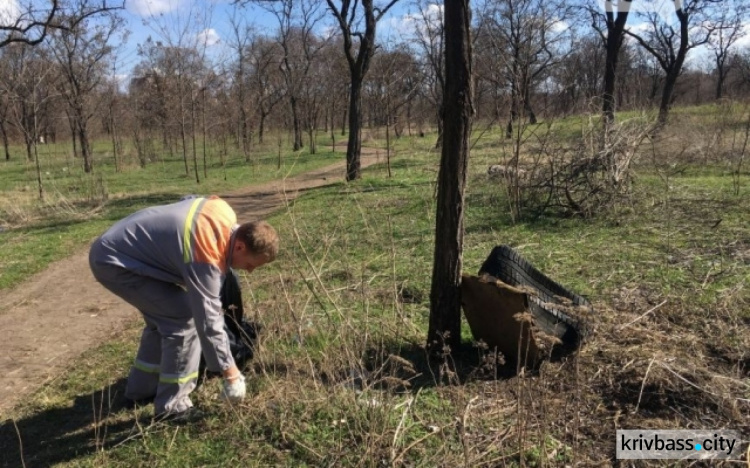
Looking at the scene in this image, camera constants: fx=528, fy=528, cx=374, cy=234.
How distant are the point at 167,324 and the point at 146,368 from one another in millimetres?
487

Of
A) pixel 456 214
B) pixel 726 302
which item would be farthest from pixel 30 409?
pixel 726 302

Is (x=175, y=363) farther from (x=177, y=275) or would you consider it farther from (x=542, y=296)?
(x=542, y=296)

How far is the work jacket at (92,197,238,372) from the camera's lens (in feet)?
8.77

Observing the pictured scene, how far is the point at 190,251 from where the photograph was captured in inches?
105

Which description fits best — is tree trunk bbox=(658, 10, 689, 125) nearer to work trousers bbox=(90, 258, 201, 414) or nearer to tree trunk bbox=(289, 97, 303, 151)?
tree trunk bbox=(289, 97, 303, 151)

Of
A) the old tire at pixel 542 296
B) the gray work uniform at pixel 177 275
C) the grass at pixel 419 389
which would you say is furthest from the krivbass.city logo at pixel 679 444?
the gray work uniform at pixel 177 275

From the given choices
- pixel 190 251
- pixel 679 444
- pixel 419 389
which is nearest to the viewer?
pixel 679 444

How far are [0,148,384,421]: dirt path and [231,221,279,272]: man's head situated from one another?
2.39ft

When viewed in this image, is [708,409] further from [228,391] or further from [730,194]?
[730,194]

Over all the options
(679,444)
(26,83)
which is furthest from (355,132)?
(679,444)

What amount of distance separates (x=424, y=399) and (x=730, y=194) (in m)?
7.91

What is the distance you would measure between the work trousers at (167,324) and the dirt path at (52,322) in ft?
3.27

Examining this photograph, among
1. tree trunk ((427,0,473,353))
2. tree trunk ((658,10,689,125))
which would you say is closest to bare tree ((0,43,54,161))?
tree trunk ((427,0,473,353))

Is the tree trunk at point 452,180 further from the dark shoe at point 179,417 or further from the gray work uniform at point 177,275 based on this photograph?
the dark shoe at point 179,417
